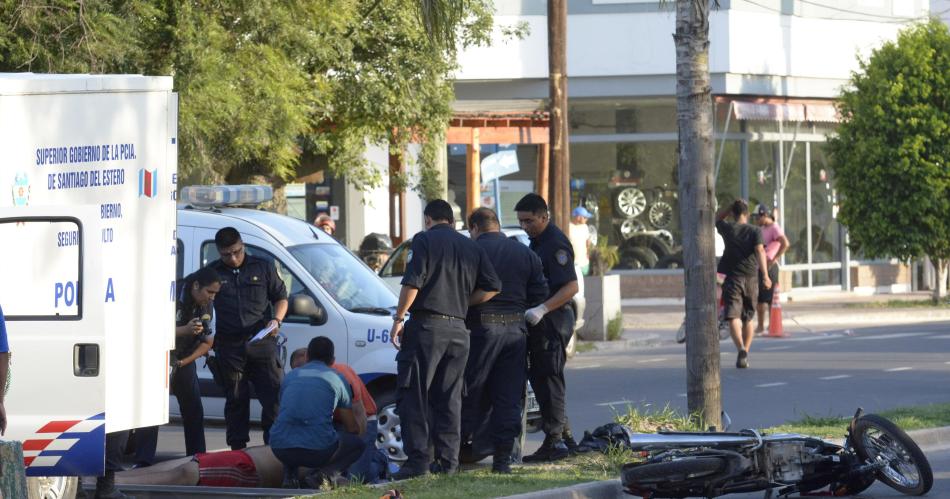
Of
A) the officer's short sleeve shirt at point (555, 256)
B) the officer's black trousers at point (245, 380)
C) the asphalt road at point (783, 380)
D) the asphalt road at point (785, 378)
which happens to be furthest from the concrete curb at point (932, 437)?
the officer's black trousers at point (245, 380)

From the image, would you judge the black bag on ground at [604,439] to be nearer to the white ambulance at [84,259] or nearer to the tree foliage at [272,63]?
the white ambulance at [84,259]

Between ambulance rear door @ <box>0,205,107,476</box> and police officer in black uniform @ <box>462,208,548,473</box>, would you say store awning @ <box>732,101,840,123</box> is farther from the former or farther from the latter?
ambulance rear door @ <box>0,205,107,476</box>

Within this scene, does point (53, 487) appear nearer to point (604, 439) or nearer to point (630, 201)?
point (604, 439)

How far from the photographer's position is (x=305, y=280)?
1205 centimetres

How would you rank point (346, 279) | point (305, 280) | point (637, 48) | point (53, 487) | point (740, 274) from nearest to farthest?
point (53, 487), point (305, 280), point (346, 279), point (740, 274), point (637, 48)

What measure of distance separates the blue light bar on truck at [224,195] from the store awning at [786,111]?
18336 mm

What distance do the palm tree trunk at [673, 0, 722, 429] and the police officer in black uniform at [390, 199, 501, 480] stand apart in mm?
2209

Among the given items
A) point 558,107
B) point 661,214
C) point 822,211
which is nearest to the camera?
point 558,107

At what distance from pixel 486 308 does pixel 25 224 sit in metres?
3.28

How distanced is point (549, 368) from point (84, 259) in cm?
380

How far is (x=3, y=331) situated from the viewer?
7125mm

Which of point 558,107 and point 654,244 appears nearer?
point 558,107

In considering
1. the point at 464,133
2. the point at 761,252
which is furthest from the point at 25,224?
the point at 464,133

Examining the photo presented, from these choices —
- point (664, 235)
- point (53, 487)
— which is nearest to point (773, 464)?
point (53, 487)
